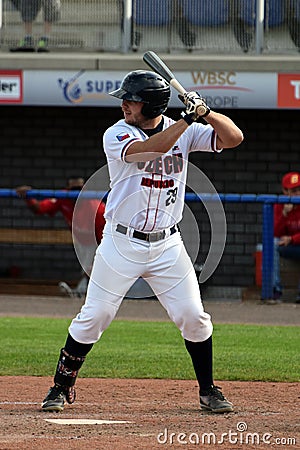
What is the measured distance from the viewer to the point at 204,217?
14062 millimetres

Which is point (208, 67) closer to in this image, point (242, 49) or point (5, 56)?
point (242, 49)

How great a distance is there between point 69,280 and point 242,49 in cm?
419

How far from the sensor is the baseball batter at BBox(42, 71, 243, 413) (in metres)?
5.38

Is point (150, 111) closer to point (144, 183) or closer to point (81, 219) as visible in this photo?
point (144, 183)

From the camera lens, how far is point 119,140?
209 inches

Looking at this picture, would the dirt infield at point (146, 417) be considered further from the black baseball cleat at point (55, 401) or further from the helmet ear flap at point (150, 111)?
the helmet ear flap at point (150, 111)

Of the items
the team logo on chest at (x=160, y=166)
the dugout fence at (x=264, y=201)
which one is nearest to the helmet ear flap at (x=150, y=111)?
the team logo on chest at (x=160, y=166)

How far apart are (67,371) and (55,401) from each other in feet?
0.60

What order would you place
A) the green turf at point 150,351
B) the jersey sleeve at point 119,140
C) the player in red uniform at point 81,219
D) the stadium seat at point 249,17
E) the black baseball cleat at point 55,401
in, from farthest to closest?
1. the stadium seat at point 249,17
2. the player in red uniform at point 81,219
3. the green turf at point 150,351
4. the black baseball cleat at point 55,401
5. the jersey sleeve at point 119,140

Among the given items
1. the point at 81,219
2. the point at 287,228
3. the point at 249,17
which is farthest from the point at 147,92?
the point at 249,17

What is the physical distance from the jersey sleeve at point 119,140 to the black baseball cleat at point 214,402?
4.71 feet

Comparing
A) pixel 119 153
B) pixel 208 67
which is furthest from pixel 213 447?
pixel 208 67

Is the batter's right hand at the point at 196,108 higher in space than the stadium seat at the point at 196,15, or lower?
lower

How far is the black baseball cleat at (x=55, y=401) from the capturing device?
18.0 feet
